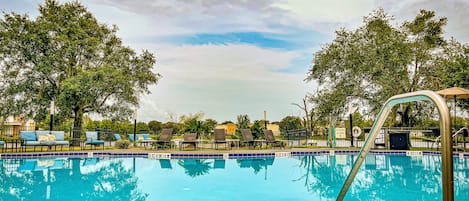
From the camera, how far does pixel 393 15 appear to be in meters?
16.9

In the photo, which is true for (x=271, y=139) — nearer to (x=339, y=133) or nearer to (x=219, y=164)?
(x=339, y=133)

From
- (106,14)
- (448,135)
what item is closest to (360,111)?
(106,14)

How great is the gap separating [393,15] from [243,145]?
31.5 ft

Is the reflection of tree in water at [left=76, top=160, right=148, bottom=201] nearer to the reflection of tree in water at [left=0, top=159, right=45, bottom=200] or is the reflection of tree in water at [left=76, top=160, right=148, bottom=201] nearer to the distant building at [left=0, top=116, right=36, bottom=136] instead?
the reflection of tree in water at [left=0, top=159, right=45, bottom=200]

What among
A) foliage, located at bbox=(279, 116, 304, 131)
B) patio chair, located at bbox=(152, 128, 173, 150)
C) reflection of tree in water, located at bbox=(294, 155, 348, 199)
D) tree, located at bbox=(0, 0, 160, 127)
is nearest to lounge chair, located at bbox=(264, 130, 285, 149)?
reflection of tree in water, located at bbox=(294, 155, 348, 199)

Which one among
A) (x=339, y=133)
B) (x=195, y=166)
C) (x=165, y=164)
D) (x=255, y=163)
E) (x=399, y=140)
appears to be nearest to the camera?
(x=195, y=166)

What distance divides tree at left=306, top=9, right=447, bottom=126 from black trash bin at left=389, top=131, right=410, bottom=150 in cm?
206

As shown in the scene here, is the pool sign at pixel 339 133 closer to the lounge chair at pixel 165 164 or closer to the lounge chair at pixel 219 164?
the lounge chair at pixel 219 164

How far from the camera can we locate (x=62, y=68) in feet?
54.4

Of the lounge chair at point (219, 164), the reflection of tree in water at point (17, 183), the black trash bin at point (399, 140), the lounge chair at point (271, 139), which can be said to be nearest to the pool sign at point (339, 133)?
the black trash bin at point (399, 140)

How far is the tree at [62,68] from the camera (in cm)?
1557

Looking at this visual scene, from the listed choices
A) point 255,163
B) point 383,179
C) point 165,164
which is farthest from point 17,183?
point 383,179

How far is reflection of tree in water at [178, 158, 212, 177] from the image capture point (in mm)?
9067

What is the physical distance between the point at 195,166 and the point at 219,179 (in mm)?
2425
